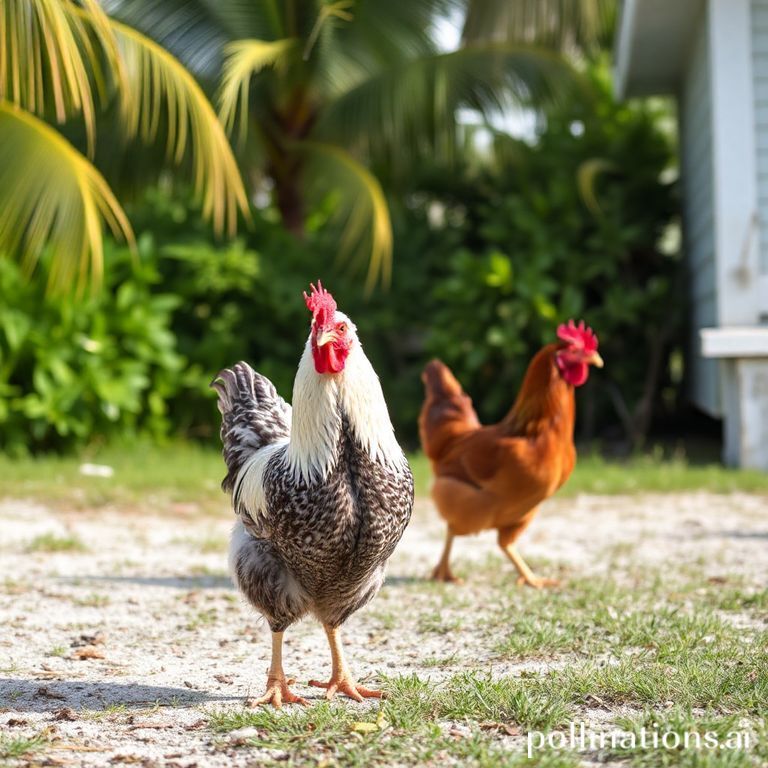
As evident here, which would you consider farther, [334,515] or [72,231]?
[72,231]

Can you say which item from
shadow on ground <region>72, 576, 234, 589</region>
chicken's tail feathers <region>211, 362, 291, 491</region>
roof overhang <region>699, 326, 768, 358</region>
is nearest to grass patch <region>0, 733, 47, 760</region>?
chicken's tail feathers <region>211, 362, 291, 491</region>

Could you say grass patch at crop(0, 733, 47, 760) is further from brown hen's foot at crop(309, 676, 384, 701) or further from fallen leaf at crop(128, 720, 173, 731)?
brown hen's foot at crop(309, 676, 384, 701)

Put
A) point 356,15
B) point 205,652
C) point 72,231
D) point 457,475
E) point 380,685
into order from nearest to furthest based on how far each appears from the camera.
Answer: point 380,685 < point 205,652 < point 457,475 < point 72,231 < point 356,15

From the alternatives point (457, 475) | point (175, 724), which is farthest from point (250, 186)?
point (175, 724)

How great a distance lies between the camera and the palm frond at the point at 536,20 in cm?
1122

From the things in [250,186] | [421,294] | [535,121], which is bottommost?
[421,294]

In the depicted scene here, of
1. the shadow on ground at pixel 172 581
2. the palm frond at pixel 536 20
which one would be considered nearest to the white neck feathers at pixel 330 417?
the shadow on ground at pixel 172 581

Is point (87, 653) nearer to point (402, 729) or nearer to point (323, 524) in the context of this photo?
point (323, 524)

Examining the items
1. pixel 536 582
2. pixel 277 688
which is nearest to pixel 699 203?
pixel 536 582

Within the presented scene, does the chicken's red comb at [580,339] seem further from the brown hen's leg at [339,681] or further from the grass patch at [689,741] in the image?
the grass patch at [689,741]

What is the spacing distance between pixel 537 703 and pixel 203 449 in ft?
25.2

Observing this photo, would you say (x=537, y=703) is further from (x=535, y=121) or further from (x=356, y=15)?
(x=535, y=121)

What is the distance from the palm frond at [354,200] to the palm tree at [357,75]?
0.06 feet

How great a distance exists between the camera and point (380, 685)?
152 inches
